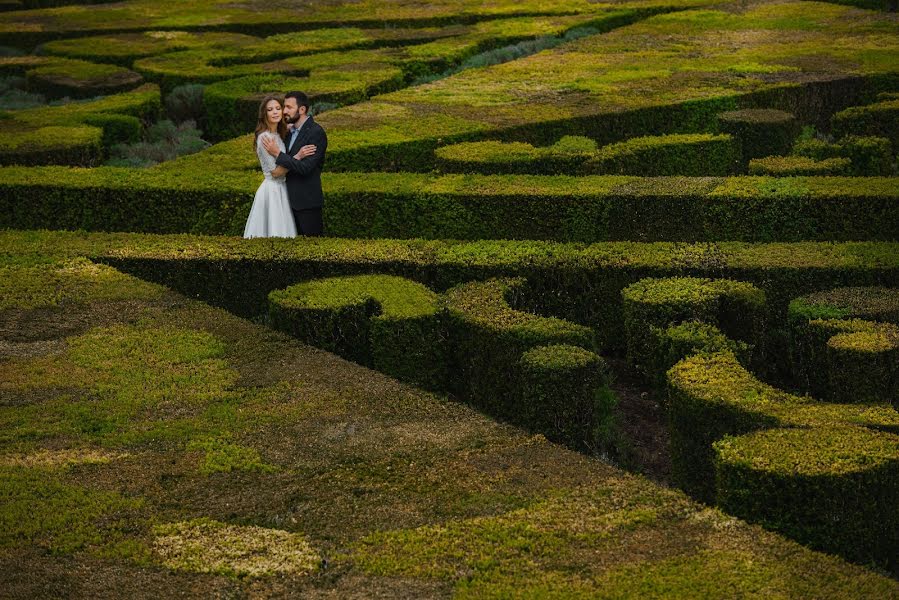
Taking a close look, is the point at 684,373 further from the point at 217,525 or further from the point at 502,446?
the point at 217,525

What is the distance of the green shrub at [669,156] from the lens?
15.0m

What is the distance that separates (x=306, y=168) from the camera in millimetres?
12359

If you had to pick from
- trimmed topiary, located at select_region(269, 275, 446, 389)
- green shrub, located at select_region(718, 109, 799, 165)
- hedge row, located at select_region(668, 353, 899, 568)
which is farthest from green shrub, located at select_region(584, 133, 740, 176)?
hedge row, located at select_region(668, 353, 899, 568)

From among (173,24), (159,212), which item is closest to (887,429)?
(159,212)

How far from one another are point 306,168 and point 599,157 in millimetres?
3896

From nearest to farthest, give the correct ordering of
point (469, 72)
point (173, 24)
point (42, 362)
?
point (42, 362) → point (469, 72) → point (173, 24)

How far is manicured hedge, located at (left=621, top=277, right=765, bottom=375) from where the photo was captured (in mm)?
9852

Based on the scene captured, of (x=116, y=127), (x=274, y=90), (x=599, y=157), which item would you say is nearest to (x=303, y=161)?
(x=599, y=157)

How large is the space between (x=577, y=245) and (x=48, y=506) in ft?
18.9

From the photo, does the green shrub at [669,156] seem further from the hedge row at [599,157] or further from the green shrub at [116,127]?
the green shrub at [116,127]

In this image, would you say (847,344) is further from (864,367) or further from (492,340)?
(492,340)

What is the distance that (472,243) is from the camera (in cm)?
1157

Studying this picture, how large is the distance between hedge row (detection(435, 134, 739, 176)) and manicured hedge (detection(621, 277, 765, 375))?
15.0ft

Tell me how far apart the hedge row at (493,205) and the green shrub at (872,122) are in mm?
5067
